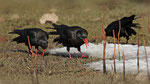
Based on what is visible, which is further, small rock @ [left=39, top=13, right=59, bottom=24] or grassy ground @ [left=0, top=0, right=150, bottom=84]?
small rock @ [left=39, top=13, right=59, bottom=24]

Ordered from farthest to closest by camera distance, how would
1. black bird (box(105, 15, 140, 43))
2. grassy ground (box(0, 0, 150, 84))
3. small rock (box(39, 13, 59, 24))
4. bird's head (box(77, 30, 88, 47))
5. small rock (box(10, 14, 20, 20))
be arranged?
small rock (box(10, 14, 20, 20)) → small rock (box(39, 13, 59, 24)) → black bird (box(105, 15, 140, 43)) → bird's head (box(77, 30, 88, 47)) → grassy ground (box(0, 0, 150, 84))

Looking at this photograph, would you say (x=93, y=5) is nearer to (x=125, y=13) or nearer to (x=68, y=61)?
(x=125, y=13)

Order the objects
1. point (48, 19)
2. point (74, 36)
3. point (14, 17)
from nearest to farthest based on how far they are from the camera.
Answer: point (74, 36), point (48, 19), point (14, 17)

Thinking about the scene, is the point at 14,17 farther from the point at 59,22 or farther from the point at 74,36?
the point at 74,36

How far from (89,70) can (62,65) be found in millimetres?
1006

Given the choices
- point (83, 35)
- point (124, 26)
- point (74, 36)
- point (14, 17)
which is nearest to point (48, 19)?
point (14, 17)

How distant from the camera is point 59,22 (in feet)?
67.4

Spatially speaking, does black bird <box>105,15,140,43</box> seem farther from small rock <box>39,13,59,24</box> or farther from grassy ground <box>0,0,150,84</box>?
small rock <box>39,13,59,24</box>

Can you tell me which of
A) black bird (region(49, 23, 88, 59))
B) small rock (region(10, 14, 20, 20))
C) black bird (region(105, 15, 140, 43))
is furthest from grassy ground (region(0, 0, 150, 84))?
black bird (region(105, 15, 140, 43))

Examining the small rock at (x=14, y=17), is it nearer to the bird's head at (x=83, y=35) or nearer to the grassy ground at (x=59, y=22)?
the grassy ground at (x=59, y=22)

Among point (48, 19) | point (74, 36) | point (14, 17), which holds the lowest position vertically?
point (74, 36)

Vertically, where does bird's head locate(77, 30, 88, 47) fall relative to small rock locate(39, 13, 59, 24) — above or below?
below

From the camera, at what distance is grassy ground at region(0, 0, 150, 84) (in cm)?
784

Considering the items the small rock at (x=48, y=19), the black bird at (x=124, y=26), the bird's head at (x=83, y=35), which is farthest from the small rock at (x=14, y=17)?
the bird's head at (x=83, y=35)
